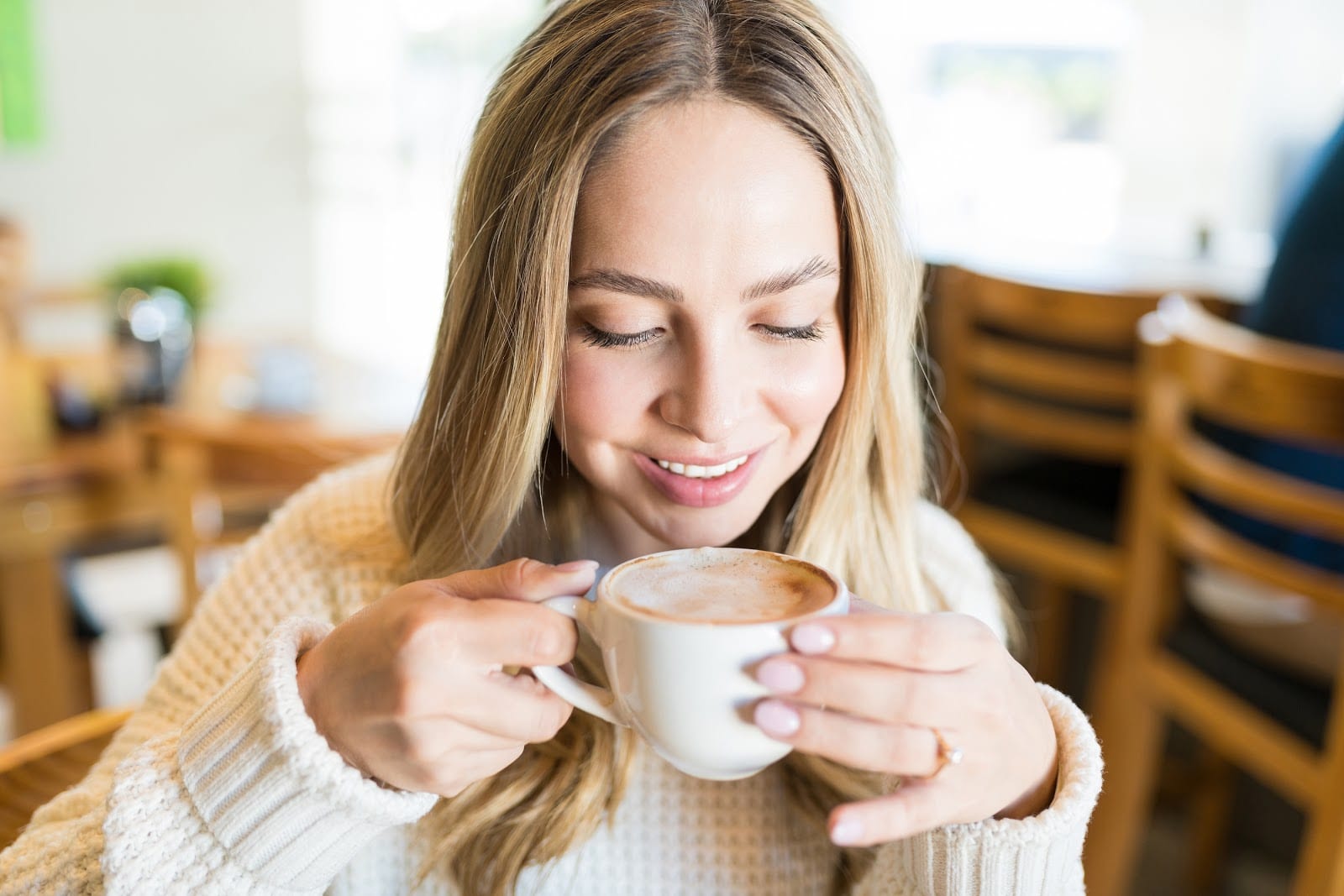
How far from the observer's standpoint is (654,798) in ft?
3.20

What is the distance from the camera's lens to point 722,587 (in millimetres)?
668

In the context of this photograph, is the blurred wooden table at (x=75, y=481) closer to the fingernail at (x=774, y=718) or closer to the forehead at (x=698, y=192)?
the forehead at (x=698, y=192)

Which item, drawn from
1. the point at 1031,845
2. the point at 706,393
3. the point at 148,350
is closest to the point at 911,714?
the point at 1031,845

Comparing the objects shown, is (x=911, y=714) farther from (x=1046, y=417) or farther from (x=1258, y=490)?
(x=1046, y=417)

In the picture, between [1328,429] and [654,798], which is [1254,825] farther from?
[654,798]

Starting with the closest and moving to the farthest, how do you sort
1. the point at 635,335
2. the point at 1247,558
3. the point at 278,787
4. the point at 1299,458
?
the point at 278,787, the point at 635,335, the point at 1247,558, the point at 1299,458

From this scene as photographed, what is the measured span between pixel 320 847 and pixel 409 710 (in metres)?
0.14

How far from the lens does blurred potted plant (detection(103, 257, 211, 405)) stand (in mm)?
2297

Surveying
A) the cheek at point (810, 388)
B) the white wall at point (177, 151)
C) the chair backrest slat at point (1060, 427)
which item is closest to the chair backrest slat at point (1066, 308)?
the chair backrest slat at point (1060, 427)

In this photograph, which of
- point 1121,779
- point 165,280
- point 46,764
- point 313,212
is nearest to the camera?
point 46,764

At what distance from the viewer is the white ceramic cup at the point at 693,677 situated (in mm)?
583

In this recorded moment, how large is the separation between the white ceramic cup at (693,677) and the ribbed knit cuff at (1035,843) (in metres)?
0.18

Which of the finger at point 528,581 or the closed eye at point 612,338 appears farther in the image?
the closed eye at point 612,338

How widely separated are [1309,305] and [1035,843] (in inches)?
47.1
